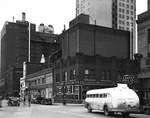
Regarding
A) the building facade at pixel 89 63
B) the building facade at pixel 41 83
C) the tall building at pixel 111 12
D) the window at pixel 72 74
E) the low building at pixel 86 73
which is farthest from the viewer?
the tall building at pixel 111 12

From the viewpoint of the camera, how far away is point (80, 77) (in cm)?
6012

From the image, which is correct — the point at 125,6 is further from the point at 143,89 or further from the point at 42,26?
the point at 143,89

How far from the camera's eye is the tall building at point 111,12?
11375 cm

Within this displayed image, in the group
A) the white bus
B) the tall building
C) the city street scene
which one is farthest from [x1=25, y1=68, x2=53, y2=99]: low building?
the white bus

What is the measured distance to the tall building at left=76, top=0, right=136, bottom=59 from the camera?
373 ft

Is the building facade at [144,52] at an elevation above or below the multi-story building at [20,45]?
below

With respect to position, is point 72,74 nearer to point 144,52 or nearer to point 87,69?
point 87,69

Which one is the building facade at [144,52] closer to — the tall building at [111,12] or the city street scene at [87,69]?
the city street scene at [87,69]

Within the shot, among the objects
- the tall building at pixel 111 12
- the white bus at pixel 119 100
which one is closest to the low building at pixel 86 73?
the white bus at pixel 119 100

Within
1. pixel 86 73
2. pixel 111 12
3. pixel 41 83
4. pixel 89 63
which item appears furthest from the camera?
pixel 111 12

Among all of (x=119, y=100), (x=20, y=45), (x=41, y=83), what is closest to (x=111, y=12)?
(x=41, y=83)

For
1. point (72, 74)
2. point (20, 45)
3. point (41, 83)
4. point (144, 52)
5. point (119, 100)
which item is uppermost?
point (20, 45)

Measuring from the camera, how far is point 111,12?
393 feet

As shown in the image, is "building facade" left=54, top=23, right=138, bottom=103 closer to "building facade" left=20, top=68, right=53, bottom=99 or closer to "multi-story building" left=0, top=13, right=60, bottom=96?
"building facade" left=20, top=68, right=53, bottom=99
